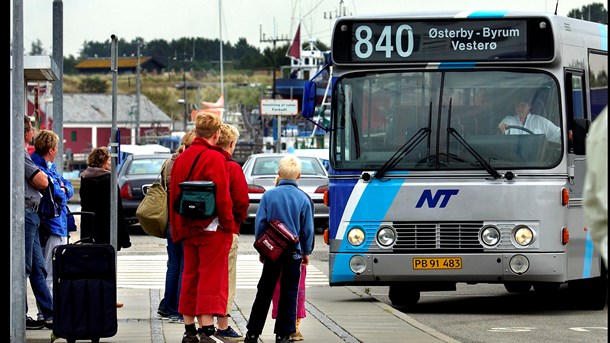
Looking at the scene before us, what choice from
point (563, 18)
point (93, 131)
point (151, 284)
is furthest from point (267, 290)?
point (93, 131)

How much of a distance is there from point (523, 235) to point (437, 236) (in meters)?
0.82

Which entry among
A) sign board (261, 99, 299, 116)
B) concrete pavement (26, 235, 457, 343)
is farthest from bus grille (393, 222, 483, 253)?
sign board (261, 99, 299, 116)

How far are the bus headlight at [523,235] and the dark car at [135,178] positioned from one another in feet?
46.4

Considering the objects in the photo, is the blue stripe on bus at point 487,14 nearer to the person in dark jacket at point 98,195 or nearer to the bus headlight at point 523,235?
the bus headlight at point 523,235

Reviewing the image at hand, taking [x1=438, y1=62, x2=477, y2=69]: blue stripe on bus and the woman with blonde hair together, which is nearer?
the woman with blonde hair

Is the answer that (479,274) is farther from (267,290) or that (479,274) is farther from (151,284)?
(151,284)

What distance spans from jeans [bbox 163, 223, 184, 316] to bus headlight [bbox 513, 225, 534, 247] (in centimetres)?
330

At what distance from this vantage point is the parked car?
2734 cm

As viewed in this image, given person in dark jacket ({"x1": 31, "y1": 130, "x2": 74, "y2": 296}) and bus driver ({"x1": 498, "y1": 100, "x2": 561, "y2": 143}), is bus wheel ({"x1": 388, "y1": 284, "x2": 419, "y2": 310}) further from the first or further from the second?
person in dark jacket ({"x1": 31, "y1": 130, "x2": 74, "y2": 296})

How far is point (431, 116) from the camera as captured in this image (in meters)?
13.6

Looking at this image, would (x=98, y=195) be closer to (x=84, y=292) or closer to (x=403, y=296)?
(x=84, y=292)

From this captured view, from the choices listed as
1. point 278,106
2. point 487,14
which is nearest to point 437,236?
point 487,14

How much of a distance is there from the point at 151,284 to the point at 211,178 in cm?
752

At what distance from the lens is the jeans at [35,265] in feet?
37.5
